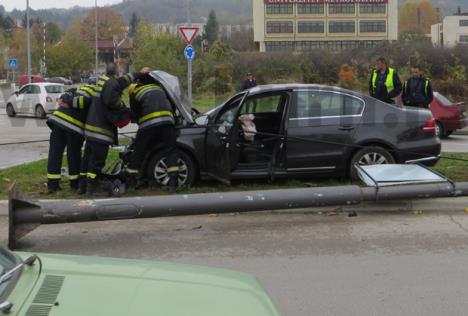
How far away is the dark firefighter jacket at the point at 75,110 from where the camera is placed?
7.74 m

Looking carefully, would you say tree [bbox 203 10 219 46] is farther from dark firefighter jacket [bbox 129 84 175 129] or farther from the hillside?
dark firefighter jacket [bbox 129 84 175 129]

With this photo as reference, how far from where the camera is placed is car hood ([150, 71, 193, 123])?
7.93 meters

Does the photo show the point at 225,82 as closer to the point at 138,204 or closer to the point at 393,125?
the point at 393,125

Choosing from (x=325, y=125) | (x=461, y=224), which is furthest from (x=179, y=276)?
(x=325, y=125)

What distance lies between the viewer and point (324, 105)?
819 centimetres

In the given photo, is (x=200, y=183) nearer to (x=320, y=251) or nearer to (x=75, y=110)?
(x=75, y=110)

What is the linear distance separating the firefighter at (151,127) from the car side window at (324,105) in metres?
1.64

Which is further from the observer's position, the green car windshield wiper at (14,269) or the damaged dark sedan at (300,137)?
the damaged dark sedan at (300,137)

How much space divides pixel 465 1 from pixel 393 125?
675 feet

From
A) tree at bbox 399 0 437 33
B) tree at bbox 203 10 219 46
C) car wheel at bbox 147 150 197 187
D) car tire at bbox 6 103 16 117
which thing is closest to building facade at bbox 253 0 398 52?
tree at bbox 203 10 219 46

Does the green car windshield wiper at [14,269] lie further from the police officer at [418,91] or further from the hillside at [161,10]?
the hillside at [161,10]

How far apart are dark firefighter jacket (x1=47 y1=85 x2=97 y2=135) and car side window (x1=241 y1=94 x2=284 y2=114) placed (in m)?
2.09

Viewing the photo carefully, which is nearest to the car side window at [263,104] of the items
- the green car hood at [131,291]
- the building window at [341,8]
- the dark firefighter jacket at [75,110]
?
the dark firefighter jacket at [75,110]

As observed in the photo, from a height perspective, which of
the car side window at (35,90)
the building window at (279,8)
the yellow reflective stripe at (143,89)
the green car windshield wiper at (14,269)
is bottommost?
the green car windshield wiper at (14,269)
